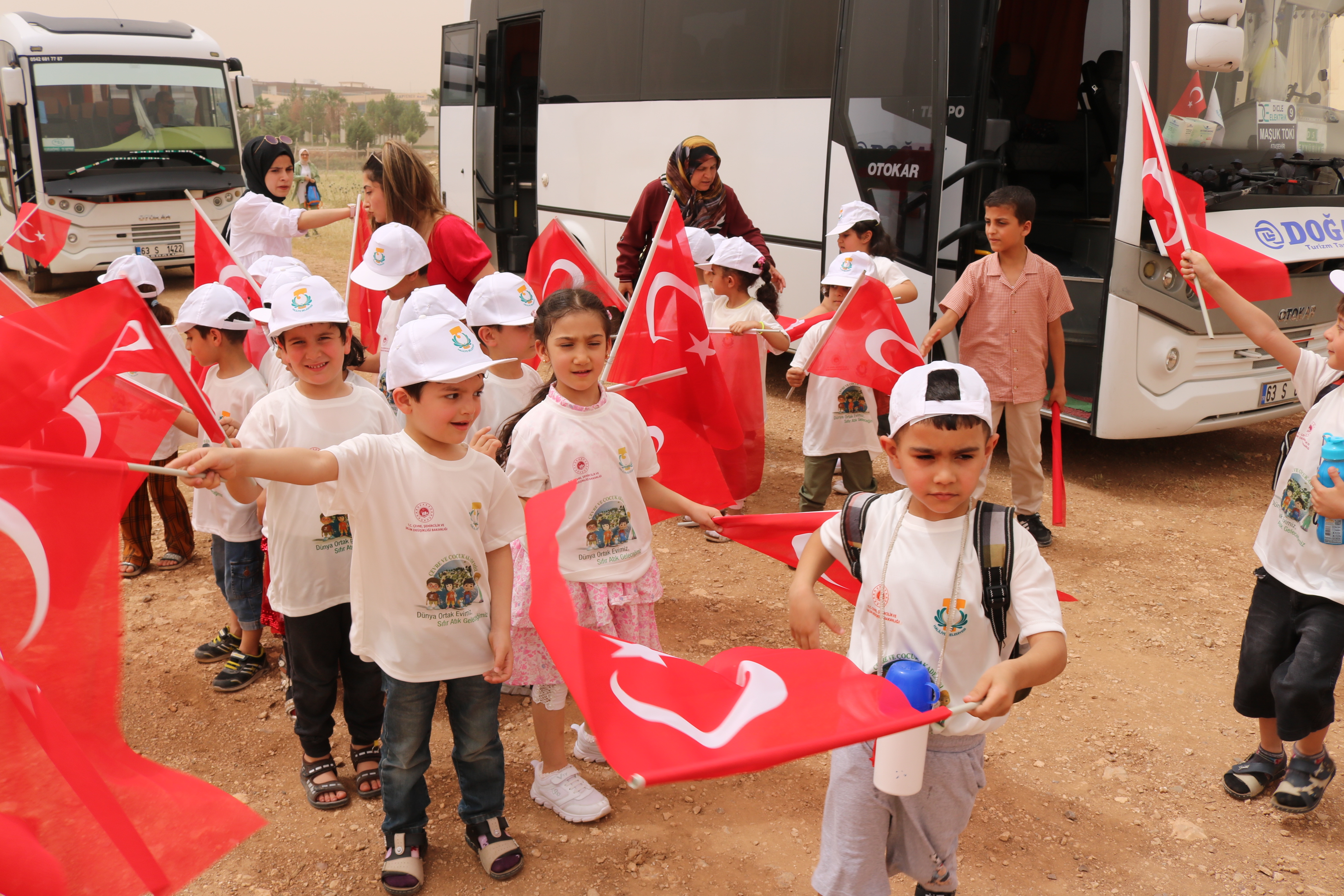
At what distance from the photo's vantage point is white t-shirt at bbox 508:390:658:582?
3182 millimetres

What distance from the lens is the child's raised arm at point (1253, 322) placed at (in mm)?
3203

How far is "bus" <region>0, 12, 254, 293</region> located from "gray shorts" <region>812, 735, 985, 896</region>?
1493 cm

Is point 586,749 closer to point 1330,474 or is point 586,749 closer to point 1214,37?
point 1330,474

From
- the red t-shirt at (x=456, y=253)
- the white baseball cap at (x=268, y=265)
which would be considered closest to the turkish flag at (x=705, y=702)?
the red t-shirt at (x=456, y=253)

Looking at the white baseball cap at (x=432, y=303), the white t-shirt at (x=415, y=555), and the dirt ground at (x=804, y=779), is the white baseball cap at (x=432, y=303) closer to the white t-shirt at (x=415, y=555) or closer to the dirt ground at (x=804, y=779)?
the white t-shirt at (x=415, y=555)

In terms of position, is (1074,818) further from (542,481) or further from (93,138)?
(93,138)

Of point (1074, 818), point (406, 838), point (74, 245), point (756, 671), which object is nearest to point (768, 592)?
point (1074, 818)

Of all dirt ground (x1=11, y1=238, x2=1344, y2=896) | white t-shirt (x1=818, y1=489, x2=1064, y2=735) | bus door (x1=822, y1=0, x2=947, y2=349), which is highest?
bus door (x1=822, y1=0, x2=947, y2=349)

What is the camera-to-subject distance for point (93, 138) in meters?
14.4

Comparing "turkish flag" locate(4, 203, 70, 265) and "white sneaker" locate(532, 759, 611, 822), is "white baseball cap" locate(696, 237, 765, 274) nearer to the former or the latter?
"white sneaker" locate(532, 759, 611, 822)

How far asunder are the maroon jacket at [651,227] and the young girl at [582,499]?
3.11 m

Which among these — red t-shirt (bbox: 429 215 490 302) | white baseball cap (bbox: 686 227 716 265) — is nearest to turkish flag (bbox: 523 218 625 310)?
white baseball cap (bbox: 686 227 716 265)

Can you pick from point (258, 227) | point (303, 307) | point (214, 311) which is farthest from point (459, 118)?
point (303, 307)

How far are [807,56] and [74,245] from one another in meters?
11.7
